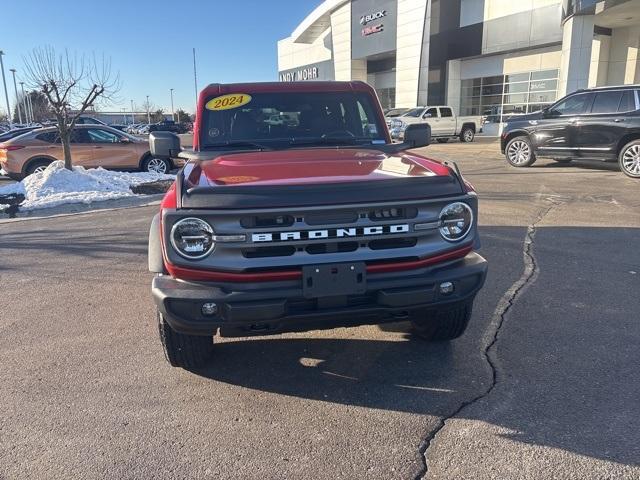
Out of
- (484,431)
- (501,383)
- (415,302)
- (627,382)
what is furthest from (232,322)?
(627,382)

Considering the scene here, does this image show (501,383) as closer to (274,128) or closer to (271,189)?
(271,189)

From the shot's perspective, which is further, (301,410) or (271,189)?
(301,410)

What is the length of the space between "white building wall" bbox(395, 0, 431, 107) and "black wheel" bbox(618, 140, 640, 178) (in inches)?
872

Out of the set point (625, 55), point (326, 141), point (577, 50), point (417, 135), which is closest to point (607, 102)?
point (577, 50)

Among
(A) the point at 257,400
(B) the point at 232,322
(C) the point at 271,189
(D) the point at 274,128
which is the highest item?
(D) the point at 274,128

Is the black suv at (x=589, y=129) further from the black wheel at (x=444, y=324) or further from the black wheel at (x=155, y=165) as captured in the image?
the black wheel at (x=444, y=324)

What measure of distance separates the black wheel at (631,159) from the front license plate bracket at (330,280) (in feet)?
36.2

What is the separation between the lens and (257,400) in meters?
3.11

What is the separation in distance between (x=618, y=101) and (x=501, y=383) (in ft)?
35.7

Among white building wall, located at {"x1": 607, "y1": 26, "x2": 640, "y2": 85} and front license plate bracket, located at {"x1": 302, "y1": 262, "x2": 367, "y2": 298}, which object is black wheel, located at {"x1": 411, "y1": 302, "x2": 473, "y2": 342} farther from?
white building wall, located at {"x1": 607, "y1": 26, "x2": 640, "y2": 85}

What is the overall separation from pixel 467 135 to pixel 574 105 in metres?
14.1

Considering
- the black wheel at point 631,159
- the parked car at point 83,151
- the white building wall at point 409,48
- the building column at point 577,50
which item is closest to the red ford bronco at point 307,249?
the black wheel at point 631,159

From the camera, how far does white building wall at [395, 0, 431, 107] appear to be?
31.5 meters

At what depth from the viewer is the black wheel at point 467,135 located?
26.0 m
